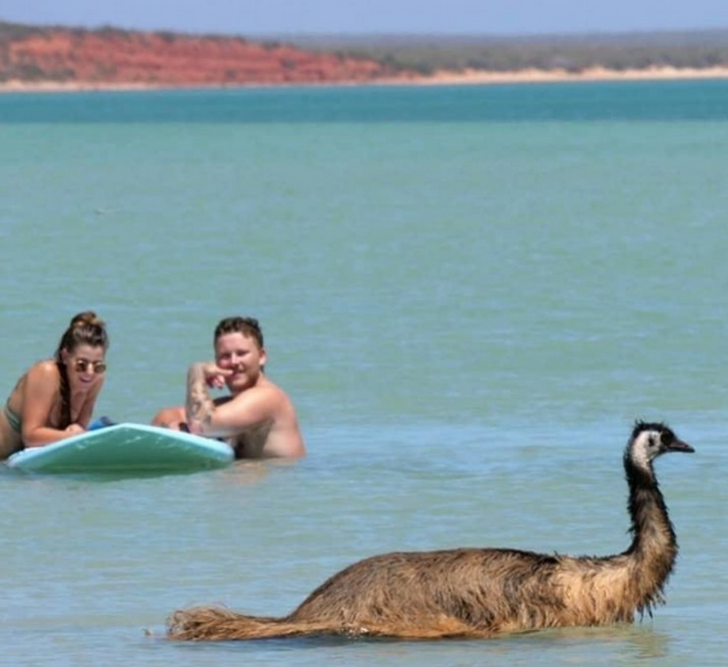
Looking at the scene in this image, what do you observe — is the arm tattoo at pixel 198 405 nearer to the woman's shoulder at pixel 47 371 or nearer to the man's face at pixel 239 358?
the man's face at pixel 239 358

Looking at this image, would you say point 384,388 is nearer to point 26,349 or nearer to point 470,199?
point 26,349

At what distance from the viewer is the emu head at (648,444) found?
926 centimetres

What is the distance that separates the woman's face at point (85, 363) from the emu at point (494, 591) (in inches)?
153

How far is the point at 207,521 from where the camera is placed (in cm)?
1219

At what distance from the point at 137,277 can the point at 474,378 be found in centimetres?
1034

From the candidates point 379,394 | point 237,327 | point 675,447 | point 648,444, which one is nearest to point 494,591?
point 648,444

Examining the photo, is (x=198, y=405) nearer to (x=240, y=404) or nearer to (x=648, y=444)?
(x=240, y=404)

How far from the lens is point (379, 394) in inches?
661

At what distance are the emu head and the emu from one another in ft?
0.22

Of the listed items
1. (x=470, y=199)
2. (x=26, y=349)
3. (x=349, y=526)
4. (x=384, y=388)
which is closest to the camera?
(x=349, y=526)

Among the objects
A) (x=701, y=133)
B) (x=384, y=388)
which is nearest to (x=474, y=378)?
(x=384, y=388)

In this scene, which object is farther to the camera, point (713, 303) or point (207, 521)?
point (713, 303)

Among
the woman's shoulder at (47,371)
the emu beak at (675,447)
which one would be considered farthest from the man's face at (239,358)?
the emu beak at (675,447)

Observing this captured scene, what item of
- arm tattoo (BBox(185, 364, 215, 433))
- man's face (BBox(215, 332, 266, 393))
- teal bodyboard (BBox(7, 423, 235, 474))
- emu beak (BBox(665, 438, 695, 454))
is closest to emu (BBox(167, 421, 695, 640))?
emu beak (BBox(665, 438, 695, 454))
